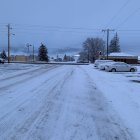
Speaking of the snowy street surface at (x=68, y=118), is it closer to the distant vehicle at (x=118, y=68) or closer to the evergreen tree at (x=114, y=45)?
the distant vehicle at (x=118, y=68)

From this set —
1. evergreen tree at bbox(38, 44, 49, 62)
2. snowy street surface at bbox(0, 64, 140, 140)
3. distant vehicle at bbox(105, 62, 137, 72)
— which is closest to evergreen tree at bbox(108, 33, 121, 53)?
evergreen tree at bbox(38, 44, 49, 62)

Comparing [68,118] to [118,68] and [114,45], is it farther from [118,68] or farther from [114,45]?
[114,45]

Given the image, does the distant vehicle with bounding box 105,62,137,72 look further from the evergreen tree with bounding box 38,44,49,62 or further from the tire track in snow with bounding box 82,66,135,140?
the evergreen tree with bounding box 38,44,49,62

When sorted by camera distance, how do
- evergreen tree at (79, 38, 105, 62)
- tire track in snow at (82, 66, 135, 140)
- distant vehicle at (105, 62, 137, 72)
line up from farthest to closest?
evergreen tree at (79, 38, 105, 62) → distant vehicle at (105, 62, 137, 72) → tire track in snow at (82, 66, 135, 140)

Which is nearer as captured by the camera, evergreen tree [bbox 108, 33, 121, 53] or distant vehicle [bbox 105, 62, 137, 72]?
distant vehicle [bbox 105, 62, 137, 72]

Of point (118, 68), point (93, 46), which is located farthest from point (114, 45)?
point (118, 68)

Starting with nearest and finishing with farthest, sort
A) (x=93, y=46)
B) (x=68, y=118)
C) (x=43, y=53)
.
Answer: (x=68, y=118) < (x=43, y=53) < (x=93, y=46)

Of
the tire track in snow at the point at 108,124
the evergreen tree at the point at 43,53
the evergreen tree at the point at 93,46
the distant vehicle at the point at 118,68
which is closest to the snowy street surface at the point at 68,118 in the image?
the tire track in snow at the point at 108,124

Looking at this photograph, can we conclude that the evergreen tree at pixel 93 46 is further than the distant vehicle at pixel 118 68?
Yes

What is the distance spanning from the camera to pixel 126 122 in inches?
325

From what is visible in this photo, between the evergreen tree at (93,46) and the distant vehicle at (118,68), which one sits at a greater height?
the evergreen tree at (93,46)

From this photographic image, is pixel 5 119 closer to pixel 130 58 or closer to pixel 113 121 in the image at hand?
pixel 113 121

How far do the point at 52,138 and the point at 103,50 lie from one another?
129322 mm

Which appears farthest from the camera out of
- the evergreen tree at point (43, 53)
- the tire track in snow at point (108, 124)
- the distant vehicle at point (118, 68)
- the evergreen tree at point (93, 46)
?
the evergreen tree at point (93, 46)
